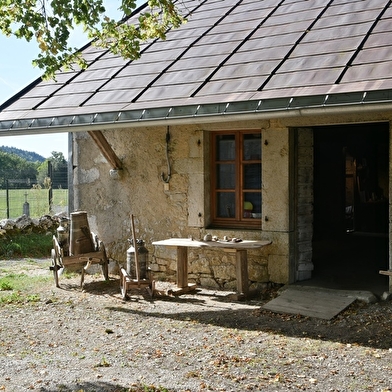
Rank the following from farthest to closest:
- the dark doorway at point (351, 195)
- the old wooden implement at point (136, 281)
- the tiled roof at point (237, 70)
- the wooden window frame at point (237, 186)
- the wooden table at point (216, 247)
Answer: the dark doorway at point (351, 195) < the wooden window frame at point (237, 186) < the old wooden implement at point (136, 281) < the wooden table at point (216, 247) < the tiled roof at point (237, 70)

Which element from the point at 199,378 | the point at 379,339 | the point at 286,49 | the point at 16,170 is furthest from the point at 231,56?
the point at 16,170

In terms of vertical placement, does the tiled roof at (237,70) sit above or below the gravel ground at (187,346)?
above

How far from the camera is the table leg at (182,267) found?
838 centimetres

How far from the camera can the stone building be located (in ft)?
23.7

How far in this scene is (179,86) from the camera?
8.21m

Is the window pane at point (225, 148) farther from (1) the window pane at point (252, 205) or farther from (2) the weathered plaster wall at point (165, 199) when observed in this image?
(1) the window pane at point (252, 205)

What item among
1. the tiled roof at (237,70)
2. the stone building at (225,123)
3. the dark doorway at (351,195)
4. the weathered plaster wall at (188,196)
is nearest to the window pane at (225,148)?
the stone building at (225,123)

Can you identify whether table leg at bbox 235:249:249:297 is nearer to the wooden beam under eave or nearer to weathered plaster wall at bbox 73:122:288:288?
weathered plaster wall at bbox 73:122:288:288

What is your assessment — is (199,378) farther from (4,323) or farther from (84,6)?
(84,6)

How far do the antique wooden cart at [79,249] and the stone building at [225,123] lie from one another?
0.56m

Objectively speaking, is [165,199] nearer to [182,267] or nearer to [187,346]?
[182,267]

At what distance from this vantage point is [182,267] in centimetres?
839

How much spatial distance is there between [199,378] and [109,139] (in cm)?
536

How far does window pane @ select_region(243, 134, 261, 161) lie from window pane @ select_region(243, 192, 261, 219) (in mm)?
501
